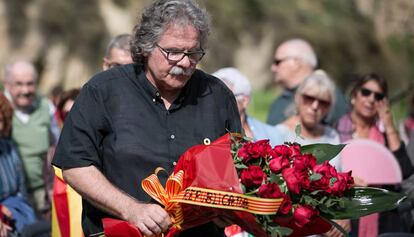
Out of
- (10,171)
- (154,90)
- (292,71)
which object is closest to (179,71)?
(154,90)

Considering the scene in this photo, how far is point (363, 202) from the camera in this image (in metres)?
4.66

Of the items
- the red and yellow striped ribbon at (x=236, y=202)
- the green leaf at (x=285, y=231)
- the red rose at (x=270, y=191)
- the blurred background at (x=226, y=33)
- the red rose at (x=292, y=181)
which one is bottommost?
the green leaf at (x=285, y=231)

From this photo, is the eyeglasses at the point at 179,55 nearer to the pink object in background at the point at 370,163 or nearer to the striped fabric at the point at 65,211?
the striped fabric at the point at 65,211

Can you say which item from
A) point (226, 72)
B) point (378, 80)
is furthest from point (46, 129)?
point (378, 80)

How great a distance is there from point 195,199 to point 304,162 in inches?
20.1

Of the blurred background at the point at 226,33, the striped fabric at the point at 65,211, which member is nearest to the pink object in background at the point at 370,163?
the striped fabric at the point at 65,211

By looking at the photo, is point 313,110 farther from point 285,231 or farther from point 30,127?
point 285,231

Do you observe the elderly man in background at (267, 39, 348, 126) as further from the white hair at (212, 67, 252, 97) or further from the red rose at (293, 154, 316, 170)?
the red rose at (293, 154, 316, 170)

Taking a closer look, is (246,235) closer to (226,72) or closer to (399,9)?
(226,72)

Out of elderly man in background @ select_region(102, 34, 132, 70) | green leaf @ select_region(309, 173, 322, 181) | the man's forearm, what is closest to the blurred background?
elderly man in background @ select_region(102, 34, 132, 70)

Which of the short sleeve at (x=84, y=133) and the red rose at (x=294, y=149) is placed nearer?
the red rose at (x=294, y=149)

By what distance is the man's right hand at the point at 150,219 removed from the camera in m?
4.49

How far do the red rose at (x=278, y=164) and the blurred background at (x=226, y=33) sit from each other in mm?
18849

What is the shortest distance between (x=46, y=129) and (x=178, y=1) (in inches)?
194
